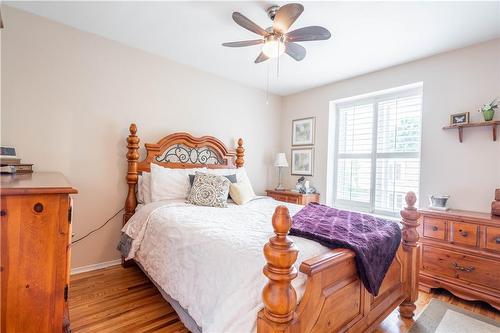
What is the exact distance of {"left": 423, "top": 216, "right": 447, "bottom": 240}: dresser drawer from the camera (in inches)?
93.2

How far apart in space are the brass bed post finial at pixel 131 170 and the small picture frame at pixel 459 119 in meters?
3.38

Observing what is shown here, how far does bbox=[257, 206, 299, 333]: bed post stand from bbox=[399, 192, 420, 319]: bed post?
1.40 meters

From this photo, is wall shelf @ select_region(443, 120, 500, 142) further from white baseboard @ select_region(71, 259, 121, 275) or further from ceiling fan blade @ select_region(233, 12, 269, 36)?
white baseboard @ select_region(71, 259, 121, 275)

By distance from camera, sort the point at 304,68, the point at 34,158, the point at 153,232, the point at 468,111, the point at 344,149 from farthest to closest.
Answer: the point at 344,149, the point at 304,68, the point at 468,111, the point at 34,158, the point at 153,232

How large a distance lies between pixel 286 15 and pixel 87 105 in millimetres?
2154

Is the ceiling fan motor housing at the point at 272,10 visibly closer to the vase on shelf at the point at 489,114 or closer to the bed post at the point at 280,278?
the bed post at the point at 280,278

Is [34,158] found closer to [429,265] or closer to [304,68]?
[304,68]

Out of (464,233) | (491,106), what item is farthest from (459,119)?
(464,233)

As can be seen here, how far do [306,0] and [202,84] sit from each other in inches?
74.0

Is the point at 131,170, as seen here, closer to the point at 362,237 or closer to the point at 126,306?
the point at 126,306

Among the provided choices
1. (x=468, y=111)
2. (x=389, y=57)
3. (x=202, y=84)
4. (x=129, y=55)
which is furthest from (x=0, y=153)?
(x=468, y=111)

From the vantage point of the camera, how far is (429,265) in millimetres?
2418

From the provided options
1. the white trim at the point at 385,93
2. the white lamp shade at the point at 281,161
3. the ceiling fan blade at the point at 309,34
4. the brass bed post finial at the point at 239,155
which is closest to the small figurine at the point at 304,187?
the white lamp shade at the point at 281,161

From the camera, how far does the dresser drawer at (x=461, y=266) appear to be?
208 cm
